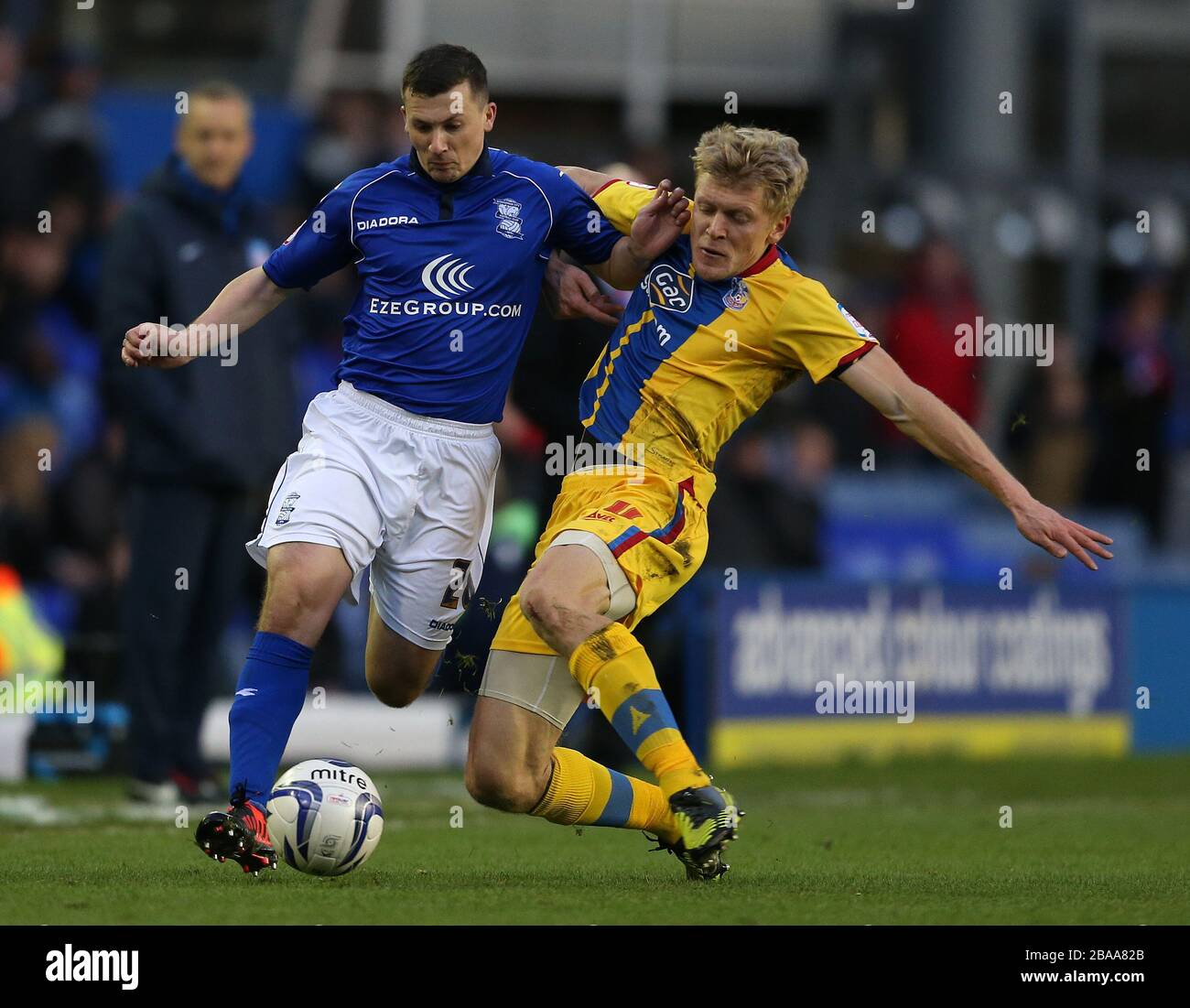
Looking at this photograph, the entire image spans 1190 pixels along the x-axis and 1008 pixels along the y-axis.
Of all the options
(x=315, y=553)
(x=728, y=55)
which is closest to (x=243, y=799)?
(x=315, y=553)

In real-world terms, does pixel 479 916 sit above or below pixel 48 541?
below

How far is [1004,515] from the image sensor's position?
605 inches

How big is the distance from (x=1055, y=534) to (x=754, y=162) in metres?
1.34

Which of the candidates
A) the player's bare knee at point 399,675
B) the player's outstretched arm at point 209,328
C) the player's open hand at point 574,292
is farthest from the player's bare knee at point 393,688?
the player's open hand at point 574,292

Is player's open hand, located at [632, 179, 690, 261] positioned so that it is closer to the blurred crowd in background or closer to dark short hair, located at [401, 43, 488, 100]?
dark short hair, located at [401, 43, 488, 100]

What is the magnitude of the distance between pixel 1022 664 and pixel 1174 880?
541 cm

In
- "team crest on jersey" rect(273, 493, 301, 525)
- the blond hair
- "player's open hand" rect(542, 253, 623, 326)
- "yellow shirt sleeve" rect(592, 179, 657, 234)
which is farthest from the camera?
"player's open hand" rect(542, 253, 623, 326)

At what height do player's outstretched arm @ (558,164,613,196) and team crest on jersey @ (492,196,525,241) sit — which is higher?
player's outstretched arm @ (558,164,613,196)

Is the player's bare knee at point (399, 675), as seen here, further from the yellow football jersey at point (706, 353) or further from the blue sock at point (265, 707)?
the yellow football jersey at point (706, 353)

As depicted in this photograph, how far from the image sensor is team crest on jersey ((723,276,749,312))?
6250 mm

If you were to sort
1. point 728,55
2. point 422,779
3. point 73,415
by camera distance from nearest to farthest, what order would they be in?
1. point 422,779
2. point 73,415
3. point 728,55

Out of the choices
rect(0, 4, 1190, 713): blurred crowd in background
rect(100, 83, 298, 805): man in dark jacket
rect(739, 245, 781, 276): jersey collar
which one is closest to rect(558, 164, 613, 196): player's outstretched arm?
rect(739, 245, 781, 276): jersey collar

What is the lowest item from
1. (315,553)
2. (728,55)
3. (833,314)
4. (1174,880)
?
(1174,880)
